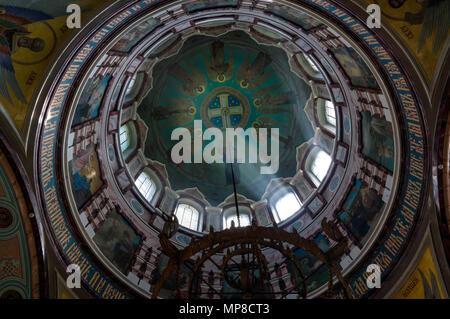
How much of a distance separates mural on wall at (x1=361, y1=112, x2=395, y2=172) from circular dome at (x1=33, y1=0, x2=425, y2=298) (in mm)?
66

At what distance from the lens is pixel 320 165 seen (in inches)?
672

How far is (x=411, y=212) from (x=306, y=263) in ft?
16.0

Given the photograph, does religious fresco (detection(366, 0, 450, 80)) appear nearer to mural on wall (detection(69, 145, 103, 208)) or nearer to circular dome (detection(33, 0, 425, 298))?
circular dome (detection(33, 0, 425, 298))

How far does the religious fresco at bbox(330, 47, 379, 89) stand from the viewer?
11.2m

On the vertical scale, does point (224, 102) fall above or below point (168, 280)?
above

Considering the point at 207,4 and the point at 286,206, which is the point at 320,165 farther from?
the point at 207,4

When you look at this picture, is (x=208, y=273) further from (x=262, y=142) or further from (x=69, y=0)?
(x=69, y=0)

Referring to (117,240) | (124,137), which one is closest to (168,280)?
(117,240)

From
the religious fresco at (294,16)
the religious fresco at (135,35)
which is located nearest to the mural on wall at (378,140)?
the religious fresco at (294,16)

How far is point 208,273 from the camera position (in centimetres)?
1450

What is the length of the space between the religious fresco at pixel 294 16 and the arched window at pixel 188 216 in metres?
10.2

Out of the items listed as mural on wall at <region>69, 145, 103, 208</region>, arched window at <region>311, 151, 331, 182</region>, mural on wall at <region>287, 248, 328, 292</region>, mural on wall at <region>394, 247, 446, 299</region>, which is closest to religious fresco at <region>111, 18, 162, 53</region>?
mural on wall at <region>69, 145, 103, 208</region>

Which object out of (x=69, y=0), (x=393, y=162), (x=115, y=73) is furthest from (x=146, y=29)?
(x=393, y=162)

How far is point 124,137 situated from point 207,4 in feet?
26.8
